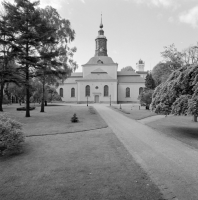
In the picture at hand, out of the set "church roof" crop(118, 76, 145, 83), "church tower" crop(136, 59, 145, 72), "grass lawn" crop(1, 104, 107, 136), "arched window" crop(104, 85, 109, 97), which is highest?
"church tower" crop(136, 59, 145, 72)

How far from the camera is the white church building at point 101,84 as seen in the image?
47344mm

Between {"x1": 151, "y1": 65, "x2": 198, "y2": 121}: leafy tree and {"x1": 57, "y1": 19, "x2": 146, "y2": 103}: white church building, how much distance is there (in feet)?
114

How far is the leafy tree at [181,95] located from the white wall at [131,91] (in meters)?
38.4

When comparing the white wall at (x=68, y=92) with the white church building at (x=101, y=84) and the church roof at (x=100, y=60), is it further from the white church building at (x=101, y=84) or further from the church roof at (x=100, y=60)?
the church roof at (x=100, y=60)

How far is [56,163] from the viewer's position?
6.63m

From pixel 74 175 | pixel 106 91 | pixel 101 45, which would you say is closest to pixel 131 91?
pixel 106 91

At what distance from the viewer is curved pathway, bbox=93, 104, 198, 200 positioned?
15.5 ft

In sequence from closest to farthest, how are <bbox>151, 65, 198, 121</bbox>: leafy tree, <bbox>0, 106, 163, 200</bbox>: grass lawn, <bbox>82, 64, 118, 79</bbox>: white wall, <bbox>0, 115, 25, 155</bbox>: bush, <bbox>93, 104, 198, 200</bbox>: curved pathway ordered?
<bbox>0, 106, 163, 200</bbox>: grass lawn, <bbox>93, 104, 198, 200</bbox>: curved pathway, <bbox>0, 115, 25, 155</bbox>: bush, <bbox>151, 65, 198, 121</bbox>: leafy tree, <bbox>82, 64, 118, 79</bbox>: white wall

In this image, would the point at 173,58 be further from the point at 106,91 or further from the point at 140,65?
the point at 140,65

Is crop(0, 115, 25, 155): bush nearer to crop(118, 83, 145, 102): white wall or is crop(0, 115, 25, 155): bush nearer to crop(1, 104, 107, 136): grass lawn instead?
crop(1, 104, 107, 136): grass lawn

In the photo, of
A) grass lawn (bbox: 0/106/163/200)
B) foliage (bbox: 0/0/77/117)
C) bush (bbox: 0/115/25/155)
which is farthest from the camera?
foliage (bbox: 0/0/77/117)

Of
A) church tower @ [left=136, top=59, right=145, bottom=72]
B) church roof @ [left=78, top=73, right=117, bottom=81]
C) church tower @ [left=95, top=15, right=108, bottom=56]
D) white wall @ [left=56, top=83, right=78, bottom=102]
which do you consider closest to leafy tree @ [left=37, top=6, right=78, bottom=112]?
church roof @ [left=78, top=73, right=117, bottom=81]

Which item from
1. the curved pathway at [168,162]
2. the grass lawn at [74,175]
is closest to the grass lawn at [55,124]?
the grass lawn at [74,175]

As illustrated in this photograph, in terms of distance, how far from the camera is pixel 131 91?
5103 cm
